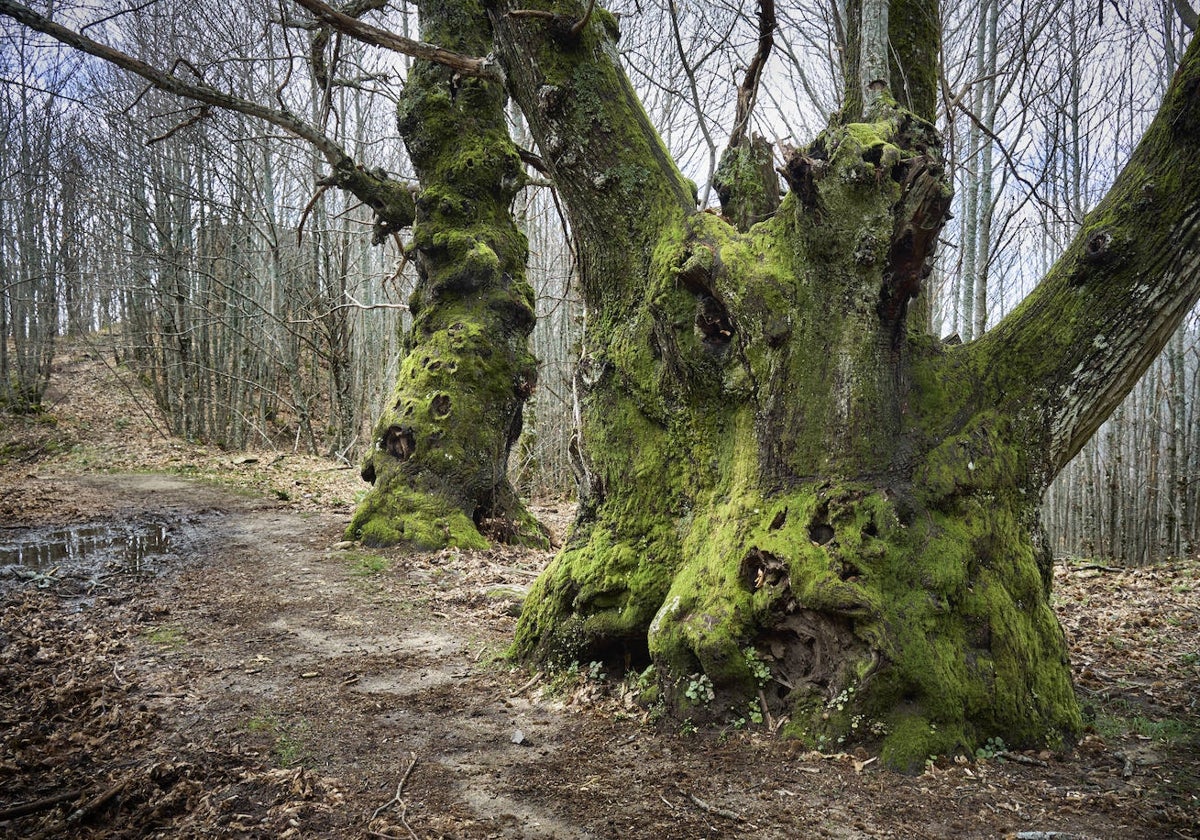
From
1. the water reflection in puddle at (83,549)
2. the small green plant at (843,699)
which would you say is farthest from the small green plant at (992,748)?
the water reflection in puddle at (83,549)

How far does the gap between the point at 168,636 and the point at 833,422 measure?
457cm

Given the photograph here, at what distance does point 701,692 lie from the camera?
3.26 m

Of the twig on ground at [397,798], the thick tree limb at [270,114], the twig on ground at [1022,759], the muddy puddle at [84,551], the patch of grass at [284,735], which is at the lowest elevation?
the patch of grass at [284,735]

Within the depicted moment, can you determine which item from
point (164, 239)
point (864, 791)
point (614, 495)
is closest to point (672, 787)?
point (864, 791)

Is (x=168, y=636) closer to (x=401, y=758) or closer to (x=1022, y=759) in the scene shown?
(x=401, y=758)

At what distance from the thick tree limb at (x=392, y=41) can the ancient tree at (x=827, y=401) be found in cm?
4

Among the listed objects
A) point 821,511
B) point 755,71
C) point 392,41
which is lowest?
point 821,511

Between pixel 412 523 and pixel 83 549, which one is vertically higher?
pixel 412 523

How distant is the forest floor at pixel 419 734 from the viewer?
8.17 ft

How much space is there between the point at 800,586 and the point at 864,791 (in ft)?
2.70

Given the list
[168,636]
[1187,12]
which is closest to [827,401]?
[1187,12]

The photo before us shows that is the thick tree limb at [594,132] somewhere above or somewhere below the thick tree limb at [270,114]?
below

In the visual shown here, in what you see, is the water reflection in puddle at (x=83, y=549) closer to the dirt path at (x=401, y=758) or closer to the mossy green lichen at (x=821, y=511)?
the dirt path at (x=401, y=758)

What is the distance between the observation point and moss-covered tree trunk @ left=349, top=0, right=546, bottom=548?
25.1 ft
